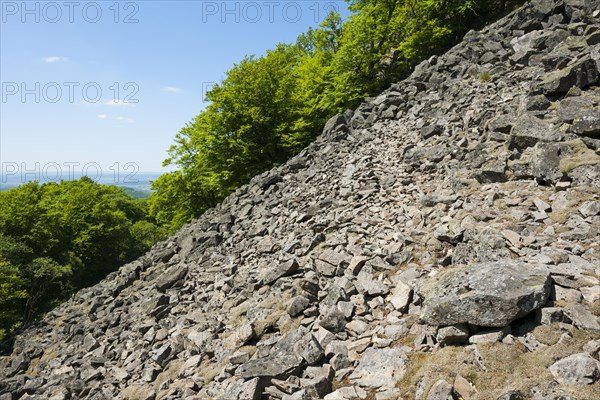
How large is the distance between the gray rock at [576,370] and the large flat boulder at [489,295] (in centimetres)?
92

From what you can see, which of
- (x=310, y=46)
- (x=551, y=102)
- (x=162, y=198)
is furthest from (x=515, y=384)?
(x=310, y=46)

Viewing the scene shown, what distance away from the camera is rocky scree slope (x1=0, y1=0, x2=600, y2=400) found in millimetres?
5660

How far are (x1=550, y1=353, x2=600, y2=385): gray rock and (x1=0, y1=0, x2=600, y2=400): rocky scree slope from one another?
0.02 m

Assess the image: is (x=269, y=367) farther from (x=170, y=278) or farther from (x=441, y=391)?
(x=170, y=278)

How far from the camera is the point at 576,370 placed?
14.9 feet

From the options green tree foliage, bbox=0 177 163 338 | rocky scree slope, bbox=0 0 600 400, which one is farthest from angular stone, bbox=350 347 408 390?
green tree foliage, bbox=0 177 163 338

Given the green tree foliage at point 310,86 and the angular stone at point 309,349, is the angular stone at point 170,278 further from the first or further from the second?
the green tree foliage at point 310,86

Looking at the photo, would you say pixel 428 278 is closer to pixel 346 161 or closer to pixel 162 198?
pixel 346 161

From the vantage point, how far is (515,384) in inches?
185

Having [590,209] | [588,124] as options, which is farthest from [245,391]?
[588,124]

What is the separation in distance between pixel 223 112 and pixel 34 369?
2131 cm

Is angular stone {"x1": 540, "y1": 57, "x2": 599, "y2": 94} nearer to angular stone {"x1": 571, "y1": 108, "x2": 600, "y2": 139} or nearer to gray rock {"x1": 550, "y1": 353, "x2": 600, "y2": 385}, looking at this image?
angular stone {"x1": 571, "y1": 108, "x2": 600, "y2": 139}

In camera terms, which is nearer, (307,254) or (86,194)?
(307,254)

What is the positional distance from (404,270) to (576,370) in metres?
4.34
